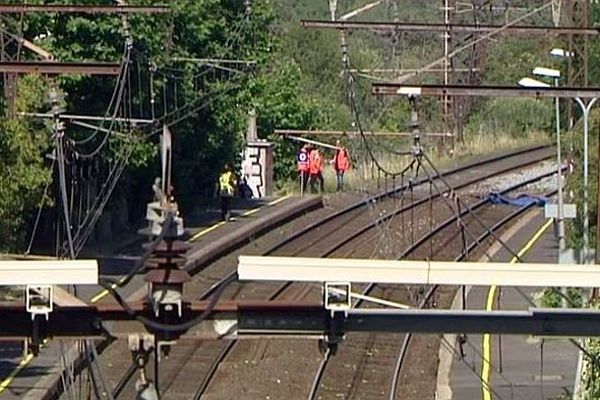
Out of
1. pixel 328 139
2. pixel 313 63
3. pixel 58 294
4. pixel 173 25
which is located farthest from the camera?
pixel 313 63

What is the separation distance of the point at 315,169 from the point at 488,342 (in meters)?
23.4

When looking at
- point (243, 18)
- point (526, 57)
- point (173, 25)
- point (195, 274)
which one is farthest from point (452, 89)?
point (526, 57)

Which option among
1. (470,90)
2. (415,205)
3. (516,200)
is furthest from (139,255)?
(470,90)

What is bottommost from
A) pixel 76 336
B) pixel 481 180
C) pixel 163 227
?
pixel 481 180

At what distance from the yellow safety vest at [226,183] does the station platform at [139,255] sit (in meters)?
0.59

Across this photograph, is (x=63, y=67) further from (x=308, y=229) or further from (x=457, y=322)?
(x=308, y=229)

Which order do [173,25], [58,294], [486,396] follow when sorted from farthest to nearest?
→ [173,25]
[486,396]
[58,294]

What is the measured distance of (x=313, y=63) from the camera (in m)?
81.1

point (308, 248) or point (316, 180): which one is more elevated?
point (316, 180)

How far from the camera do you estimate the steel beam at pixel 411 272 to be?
7609mm

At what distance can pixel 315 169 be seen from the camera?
163ft

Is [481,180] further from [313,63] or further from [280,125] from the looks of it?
[313,63]

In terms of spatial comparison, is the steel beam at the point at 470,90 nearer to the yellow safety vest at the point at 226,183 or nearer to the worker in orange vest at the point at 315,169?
the yellow safety vest at the point at 226,183

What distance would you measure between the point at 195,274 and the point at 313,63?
4735 centimetres
